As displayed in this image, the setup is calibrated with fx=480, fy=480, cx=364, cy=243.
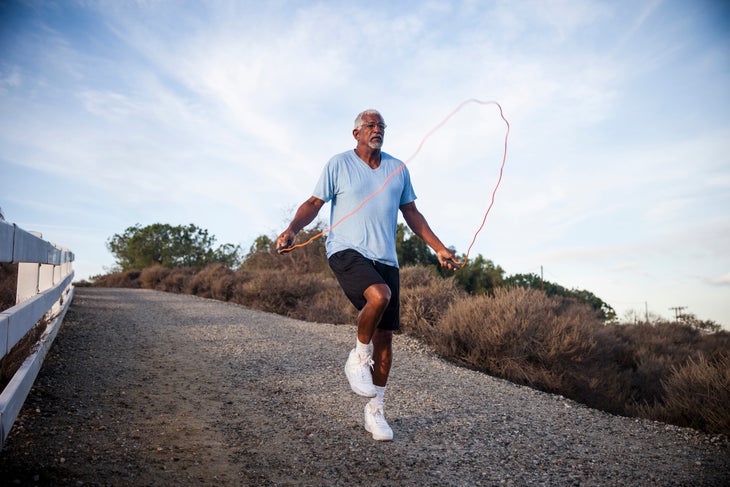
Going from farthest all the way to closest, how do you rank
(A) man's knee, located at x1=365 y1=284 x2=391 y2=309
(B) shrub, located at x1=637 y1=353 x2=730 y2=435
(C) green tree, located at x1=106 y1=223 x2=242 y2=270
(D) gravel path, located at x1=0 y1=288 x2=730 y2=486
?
(C) green tree, located at x1=106 y1=223 x2=242 y2=270 → (B) shrub, located at x1=637 y1=353 x2=730 y2=435 → (A) man's knee, located at x1=365 y1=284 x2=391 y2=309 → (D) gravel path, located at x1=0 y1=288 x2=730 y2=486

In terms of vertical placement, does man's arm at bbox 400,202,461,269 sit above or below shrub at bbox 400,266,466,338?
above

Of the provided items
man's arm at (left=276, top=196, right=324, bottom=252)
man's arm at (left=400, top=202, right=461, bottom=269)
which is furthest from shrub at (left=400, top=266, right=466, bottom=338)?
man's arm at (left=276, top=196, right=324, bottom=252)

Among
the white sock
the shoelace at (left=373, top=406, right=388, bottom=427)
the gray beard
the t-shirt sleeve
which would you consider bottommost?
the shoelace at (left=373, top=406, right=388, bottom=427)

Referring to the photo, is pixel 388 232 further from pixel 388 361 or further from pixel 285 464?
pixel 285 464

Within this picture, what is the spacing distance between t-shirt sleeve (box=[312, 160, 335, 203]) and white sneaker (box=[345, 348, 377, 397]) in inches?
46.9

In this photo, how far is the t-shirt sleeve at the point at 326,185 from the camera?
12.2 feet

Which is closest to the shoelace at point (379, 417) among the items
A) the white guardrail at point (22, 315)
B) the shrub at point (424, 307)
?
the white guardrail at point (22, 315)

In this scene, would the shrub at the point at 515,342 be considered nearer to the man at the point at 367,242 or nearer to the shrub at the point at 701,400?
the shrub at the point at 701,400

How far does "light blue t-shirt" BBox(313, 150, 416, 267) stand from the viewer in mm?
3578

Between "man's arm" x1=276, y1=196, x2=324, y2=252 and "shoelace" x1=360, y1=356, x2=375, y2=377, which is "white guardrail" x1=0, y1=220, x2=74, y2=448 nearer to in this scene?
"man's arm" x1=276, y1=196, x2=324, y2=252

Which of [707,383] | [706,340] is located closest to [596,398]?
[707,383]

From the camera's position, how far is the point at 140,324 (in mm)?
8203

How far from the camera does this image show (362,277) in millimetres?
3375

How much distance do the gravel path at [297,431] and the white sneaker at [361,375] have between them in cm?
37
